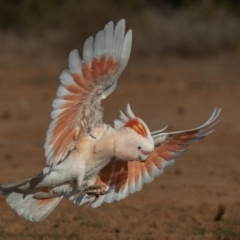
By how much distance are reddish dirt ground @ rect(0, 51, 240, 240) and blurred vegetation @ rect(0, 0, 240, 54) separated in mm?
609

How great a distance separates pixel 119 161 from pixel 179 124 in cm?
763

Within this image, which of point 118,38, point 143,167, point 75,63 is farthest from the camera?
point 143,167

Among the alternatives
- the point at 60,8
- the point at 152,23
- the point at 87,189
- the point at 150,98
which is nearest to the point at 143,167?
the point at 87,189

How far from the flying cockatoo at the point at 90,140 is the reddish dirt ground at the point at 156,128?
109cm

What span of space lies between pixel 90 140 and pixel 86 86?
504mm

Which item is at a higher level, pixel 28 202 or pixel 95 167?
pixel 95 167

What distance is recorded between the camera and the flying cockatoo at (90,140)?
579 centimetres

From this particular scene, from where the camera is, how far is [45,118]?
15.5 metres

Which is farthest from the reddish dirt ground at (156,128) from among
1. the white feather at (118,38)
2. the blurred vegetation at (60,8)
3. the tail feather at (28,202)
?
the white feather at (118,38)

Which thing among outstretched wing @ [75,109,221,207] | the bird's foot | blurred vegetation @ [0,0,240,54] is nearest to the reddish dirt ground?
blurred vegetation @ [0,0,240,54]

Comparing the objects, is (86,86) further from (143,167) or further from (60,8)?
(60,8)

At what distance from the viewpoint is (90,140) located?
20.6ft

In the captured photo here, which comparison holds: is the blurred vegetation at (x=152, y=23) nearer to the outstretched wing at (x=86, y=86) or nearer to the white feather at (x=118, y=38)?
the outstretched wing at (x=86, y=86)

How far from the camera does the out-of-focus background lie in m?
8.39
